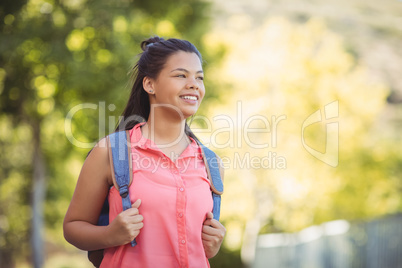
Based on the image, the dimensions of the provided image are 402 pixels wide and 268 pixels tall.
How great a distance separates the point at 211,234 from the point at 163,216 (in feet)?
0.78

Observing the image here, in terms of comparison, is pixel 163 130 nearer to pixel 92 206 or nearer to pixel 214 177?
pixel 214 177

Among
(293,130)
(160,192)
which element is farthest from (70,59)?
(293,130)

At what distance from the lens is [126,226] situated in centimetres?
190

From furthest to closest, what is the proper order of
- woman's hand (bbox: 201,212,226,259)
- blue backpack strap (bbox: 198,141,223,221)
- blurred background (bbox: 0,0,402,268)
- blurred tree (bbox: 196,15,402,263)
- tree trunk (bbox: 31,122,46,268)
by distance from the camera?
1. blurred tree (bbox: 196,15,402,263)
2. tree trunk (bbox: 31,122,46,268)
3. blurred background (bbox: 0,0,402,268)
4. blue backpack strap (bbox: 198,141,223,221)
5. woman's hand (bbox: 201,212,226,259)

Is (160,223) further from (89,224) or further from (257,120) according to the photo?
(257,120)

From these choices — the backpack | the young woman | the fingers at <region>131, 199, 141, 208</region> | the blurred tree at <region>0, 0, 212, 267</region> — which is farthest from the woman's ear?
the blurred tree at <region>0, 0, 212, 267</region>

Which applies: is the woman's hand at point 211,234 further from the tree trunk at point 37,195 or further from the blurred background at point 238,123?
the tree trunk at point 37,195

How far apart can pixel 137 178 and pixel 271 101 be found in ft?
45.6

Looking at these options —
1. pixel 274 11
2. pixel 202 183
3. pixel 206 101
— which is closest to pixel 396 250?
pixel 206 101

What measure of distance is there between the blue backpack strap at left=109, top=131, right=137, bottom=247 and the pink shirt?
0.03 m

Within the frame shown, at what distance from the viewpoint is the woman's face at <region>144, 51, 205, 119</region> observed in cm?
213

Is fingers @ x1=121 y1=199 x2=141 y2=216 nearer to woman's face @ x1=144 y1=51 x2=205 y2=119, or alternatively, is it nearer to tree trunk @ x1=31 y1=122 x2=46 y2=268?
woman's face @ x1=144 y1=51 x2=205 y2=119

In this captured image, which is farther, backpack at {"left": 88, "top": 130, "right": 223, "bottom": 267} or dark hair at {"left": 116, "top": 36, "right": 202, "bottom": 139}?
dark hair at {"left": 116, "top": 36, "right": 202, "bottom": 139}

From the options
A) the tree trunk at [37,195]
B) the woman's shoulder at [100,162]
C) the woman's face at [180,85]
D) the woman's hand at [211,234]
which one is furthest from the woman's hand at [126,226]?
the tree trunk at [37,195]
